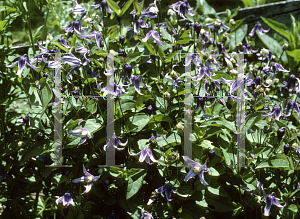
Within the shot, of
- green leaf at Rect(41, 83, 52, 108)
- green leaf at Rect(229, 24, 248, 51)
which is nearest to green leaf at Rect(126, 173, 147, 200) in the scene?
green leaf at Rect(41, 83, 52, 108)

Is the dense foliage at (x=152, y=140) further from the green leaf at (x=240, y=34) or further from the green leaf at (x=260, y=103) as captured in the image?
the green leaf at (x=240, y=34)

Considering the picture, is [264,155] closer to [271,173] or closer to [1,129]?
[271,173]

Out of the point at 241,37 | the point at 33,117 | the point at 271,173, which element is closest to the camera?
the point at 33,117

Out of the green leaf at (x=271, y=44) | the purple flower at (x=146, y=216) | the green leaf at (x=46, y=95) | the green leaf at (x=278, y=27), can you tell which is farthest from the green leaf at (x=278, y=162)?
the green leaf at (x=278, y=27)

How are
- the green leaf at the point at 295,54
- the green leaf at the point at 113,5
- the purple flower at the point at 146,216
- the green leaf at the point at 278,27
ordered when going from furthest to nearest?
the green leaf at the point at 278,27
the green leaf at the point at 295,54
the green leaf at the point at 113,5
the purple flower at the point at 146,216

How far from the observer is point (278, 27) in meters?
2.98

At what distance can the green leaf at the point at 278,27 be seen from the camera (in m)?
2.92

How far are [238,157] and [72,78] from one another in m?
0.97

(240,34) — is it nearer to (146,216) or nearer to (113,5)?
(113,5)

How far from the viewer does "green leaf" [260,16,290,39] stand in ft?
9.58

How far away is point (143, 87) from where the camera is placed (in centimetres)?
170

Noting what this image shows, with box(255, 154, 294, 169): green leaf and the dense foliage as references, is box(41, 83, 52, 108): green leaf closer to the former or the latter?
the dense foliage

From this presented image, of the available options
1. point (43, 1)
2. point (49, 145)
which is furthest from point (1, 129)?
point (43, 1)

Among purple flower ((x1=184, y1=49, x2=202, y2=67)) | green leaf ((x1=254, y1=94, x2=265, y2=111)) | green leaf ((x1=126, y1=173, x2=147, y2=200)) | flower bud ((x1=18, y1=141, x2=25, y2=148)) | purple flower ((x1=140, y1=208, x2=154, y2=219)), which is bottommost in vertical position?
purple flower ((x1=140, y1=208, x2=154, y2=219))
